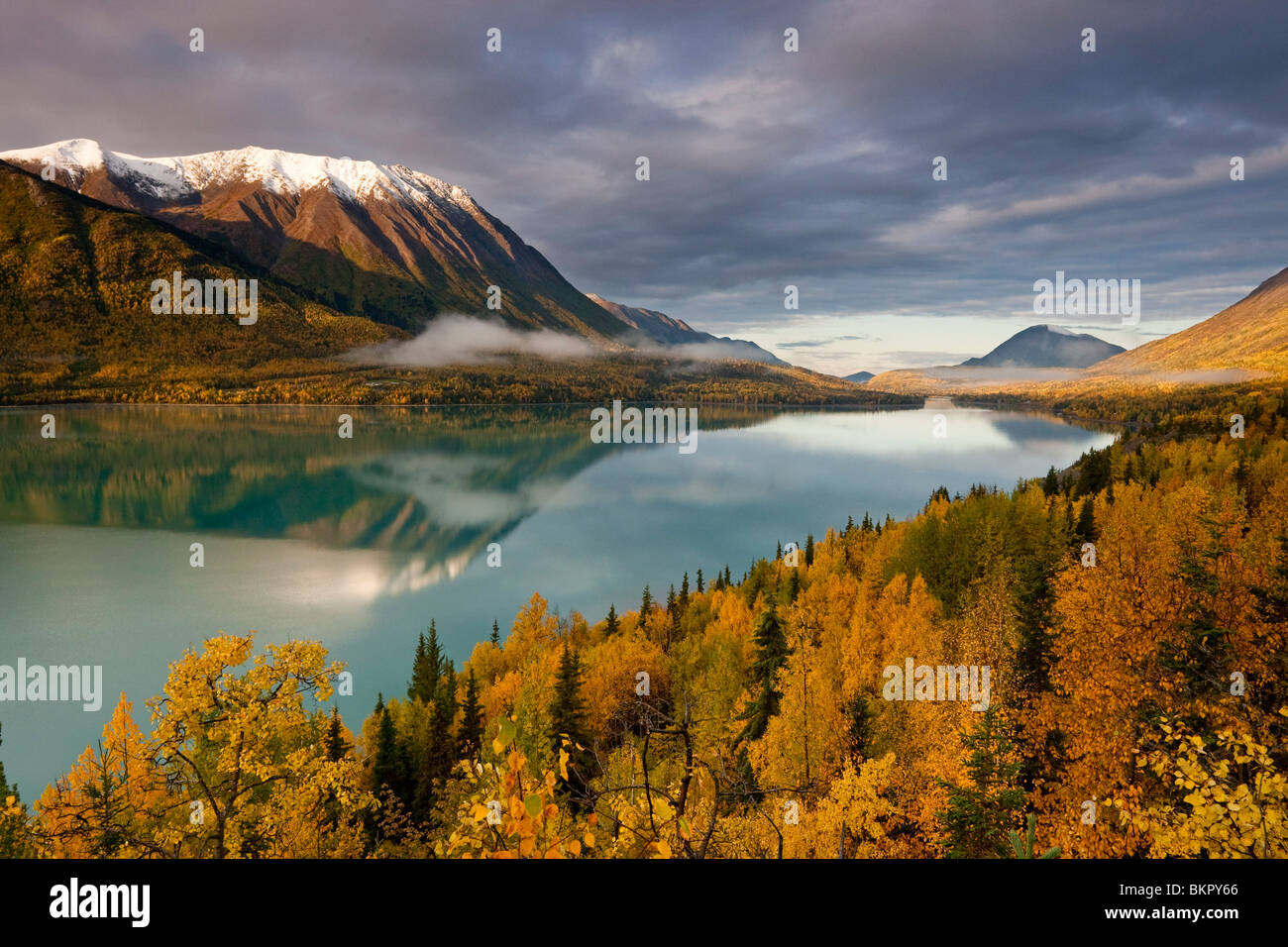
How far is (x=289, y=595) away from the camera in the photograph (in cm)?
8031

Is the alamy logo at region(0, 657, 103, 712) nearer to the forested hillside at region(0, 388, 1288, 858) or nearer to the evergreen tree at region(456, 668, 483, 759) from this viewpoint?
the forested hillside at region(0, 388, 1288, 858)

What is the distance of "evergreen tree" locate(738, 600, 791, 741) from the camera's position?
34594mm

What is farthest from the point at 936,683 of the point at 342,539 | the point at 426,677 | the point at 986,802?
the point at 342,539

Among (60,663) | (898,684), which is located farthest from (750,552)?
(60,663)

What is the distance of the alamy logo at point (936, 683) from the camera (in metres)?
29.1

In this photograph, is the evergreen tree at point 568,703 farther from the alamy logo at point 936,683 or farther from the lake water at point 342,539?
the lake water at point 342,539

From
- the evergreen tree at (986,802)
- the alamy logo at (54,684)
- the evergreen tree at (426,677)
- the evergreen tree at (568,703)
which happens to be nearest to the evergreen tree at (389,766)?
the evergreen tree at (568,703)

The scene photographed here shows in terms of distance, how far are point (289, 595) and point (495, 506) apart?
66.6 meters

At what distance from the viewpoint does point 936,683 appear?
3144cm
